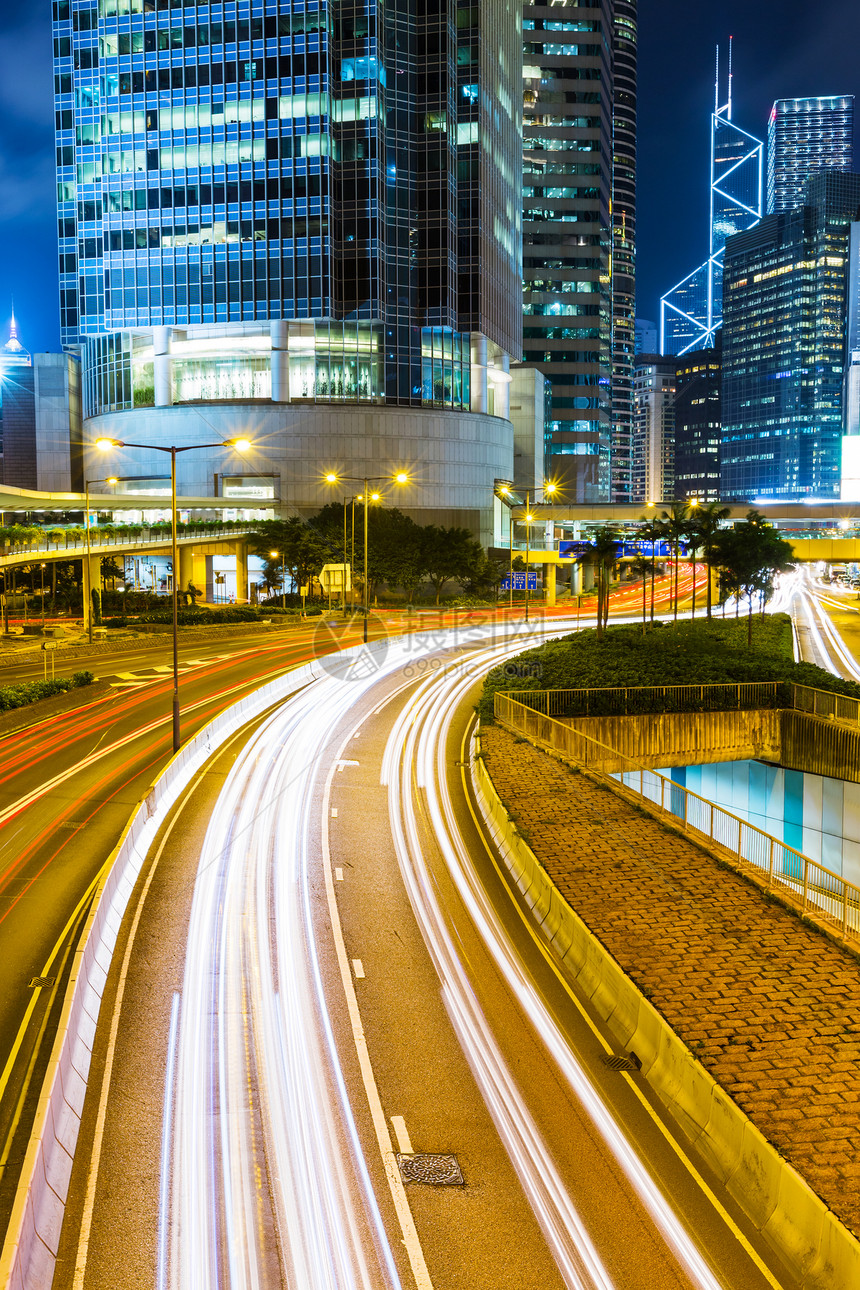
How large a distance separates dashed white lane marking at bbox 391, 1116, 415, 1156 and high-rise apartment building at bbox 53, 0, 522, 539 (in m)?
97.4

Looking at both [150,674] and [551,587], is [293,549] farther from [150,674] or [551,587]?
[150,674]

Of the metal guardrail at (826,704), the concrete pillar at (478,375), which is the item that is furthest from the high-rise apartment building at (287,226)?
the metal guardrail at (826,704)

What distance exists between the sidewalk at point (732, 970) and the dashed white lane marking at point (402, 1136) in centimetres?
366

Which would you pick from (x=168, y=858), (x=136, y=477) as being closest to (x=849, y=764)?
(x=168, y=858)

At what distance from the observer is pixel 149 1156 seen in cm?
1005

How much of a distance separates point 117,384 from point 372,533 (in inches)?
1632

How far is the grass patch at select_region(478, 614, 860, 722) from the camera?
34.0 m

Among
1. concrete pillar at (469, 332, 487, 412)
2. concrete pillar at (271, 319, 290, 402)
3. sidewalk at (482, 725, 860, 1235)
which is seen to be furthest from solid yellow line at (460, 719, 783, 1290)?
concrete pillar at (469, 332, 487, 412)

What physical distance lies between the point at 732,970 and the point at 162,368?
104 meters

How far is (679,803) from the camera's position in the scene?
29609 millimetres

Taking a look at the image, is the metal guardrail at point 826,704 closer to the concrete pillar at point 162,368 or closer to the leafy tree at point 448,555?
the leafy tree at point 448,555

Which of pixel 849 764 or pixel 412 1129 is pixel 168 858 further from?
pixel 849 764

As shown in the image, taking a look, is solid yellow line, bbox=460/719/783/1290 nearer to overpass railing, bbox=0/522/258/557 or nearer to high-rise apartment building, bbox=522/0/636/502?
overpass railing, bbox=0/522/258/557

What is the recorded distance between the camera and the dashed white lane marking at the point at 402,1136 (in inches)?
401
